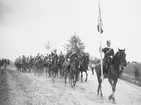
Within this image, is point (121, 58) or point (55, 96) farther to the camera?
point (55, 96)

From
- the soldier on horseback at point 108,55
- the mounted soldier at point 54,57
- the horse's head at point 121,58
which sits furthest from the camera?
the mounted soldier at point 54,57

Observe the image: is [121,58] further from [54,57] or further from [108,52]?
[54,57]

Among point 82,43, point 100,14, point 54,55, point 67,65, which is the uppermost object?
point 82,43

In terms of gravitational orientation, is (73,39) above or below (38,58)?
above

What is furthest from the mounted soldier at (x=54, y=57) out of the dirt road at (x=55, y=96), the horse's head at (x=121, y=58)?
the horse's head at (x=121, y=58)

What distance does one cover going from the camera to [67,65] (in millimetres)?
16688

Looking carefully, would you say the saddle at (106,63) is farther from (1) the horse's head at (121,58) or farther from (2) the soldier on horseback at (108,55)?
(1) the horse's head at (121,58)

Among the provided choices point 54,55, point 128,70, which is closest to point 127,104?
point 54,55

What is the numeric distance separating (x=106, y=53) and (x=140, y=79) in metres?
28.2

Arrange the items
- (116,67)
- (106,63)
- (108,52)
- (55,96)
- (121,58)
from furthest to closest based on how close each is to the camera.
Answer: (106,63), (108,52), (116,67), (55,96), (121,58)

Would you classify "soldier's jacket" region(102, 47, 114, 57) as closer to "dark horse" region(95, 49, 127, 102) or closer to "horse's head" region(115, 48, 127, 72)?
"dark horse" region(95, 49, 127, 102)

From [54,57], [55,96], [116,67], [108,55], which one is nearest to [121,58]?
[116,67]

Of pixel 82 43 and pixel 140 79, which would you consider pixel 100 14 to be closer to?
pixel 140 79

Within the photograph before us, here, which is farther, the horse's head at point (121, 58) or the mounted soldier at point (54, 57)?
the mounted soldier at point (54, 57)
